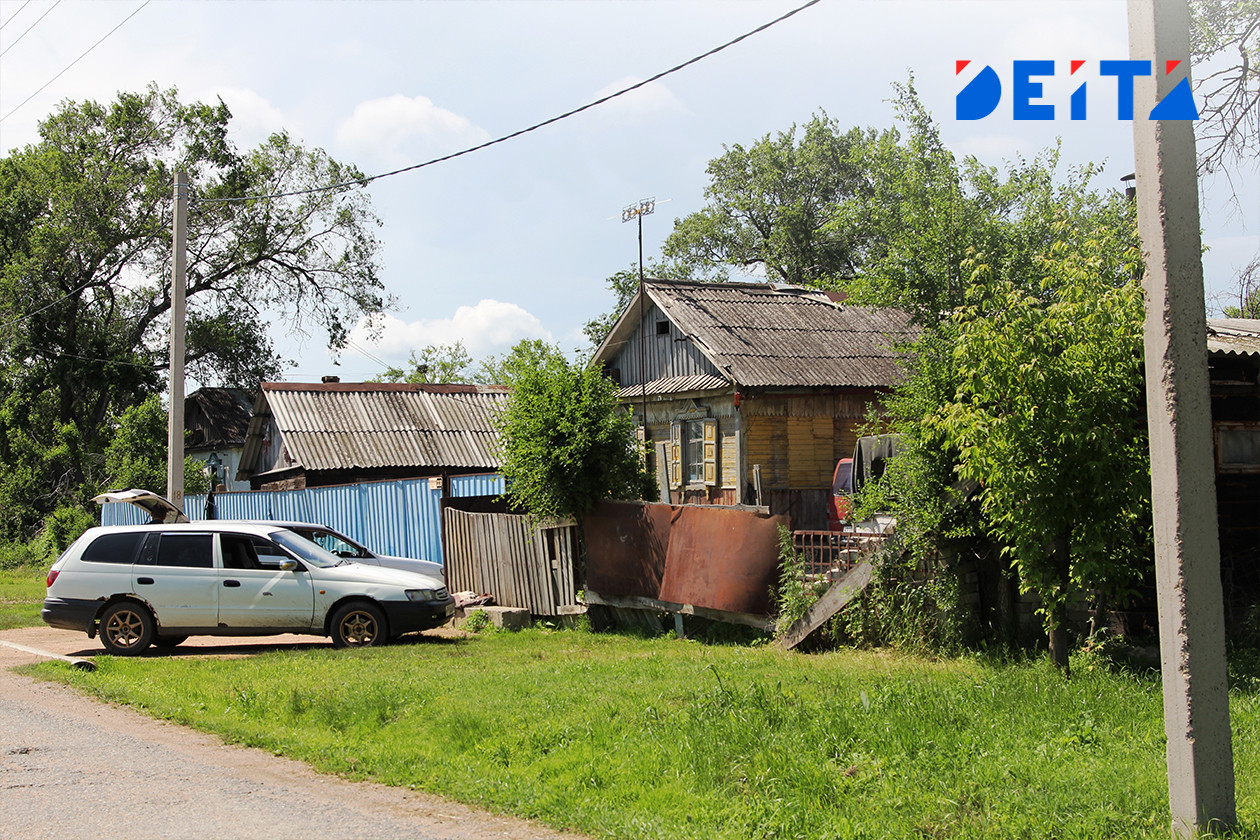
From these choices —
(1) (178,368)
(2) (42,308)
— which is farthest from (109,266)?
(1) (178,368)

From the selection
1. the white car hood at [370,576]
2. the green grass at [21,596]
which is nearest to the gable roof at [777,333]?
the white car hood at [370,576]

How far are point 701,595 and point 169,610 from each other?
675cm

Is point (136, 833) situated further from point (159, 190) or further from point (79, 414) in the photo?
point (79, 414)

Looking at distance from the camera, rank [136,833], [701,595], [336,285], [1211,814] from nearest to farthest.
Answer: [1211,814] < [136,833] < [701,595] < [336,285]

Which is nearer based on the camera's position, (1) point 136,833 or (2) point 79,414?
(1) point 136,833

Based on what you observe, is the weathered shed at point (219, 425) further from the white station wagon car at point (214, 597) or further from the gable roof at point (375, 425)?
the white station wagon car at point (214, 597)

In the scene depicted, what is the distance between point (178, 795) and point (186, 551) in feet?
23.4

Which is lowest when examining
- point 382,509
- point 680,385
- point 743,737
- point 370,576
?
point 743,737

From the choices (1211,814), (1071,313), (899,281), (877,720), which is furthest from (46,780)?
(899,281)

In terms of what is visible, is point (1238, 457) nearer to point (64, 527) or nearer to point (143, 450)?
point (64, 527)

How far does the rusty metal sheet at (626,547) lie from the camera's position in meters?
13.2

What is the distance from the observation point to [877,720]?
719cm

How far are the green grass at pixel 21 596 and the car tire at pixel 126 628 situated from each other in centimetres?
471

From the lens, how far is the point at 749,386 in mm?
19812
